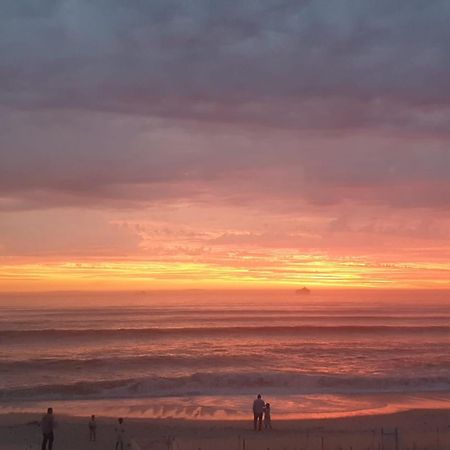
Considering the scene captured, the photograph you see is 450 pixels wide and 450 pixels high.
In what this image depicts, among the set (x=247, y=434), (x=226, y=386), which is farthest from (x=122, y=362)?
(x=247, y=434)

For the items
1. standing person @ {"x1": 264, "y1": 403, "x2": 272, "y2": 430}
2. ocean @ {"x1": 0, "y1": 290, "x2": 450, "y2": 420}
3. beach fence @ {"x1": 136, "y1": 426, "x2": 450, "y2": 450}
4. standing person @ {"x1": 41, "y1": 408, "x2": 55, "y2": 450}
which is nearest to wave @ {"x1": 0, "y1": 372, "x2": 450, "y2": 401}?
ocean @ {"x1": 0, "y1": 290, "x2": 450, "y2": 420}

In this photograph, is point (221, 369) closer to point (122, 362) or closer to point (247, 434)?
point (122, 362)

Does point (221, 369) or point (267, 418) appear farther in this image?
point (221, 369)

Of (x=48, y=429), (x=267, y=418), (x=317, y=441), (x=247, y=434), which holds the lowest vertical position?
(x=247, y=434)

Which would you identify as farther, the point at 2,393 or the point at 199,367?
the point at 199,367

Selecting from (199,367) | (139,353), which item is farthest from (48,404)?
(139,353)

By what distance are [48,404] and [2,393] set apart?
3180mm

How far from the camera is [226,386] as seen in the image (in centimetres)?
3183

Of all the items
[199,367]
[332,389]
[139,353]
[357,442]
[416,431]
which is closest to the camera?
[357,442]

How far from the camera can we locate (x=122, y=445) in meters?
18.4

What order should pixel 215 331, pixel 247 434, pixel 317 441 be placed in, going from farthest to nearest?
1. pixel 215 331
2. pixel 247 434
3. pixel 317 441

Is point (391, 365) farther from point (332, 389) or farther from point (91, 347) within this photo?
point (91, 347)

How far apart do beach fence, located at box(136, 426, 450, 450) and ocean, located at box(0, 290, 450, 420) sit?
4047 mm

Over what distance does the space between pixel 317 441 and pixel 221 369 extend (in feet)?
58.6
